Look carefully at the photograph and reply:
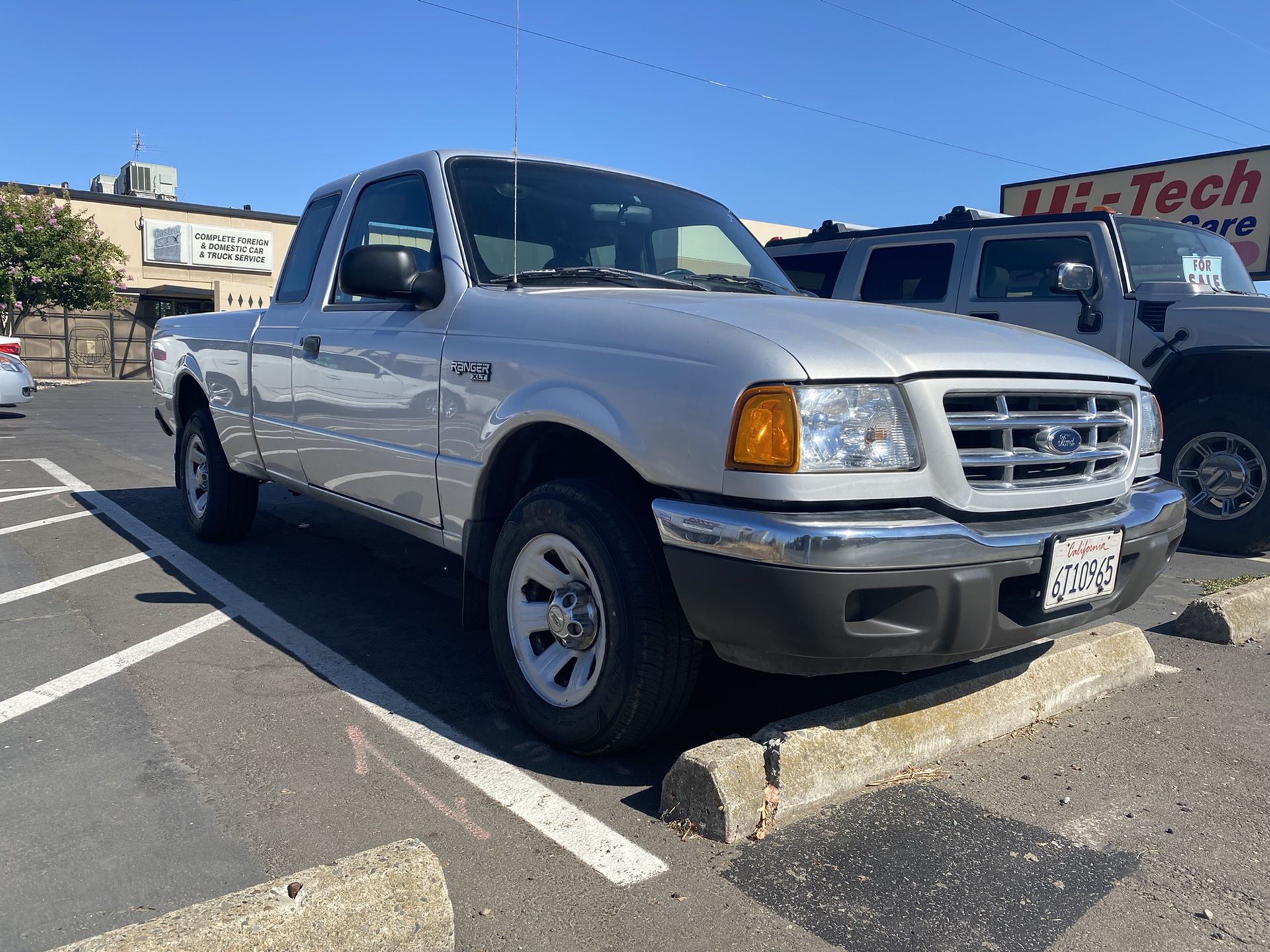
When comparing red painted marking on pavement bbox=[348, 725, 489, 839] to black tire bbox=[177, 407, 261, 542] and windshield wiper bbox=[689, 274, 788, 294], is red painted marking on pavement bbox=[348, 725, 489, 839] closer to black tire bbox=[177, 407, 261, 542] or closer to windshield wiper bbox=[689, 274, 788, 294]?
Answer: windshield wiper bbox=[689, 274, 788, 294]

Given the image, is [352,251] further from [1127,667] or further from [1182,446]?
[1182,446]

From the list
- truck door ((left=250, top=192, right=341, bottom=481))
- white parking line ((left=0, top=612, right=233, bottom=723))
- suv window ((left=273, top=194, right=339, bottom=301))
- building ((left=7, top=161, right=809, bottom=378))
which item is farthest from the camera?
building ((left=7, top=161, right=809, bottom=378))

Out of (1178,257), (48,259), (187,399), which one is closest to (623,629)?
(187,399)

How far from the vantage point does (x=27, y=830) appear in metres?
2.59

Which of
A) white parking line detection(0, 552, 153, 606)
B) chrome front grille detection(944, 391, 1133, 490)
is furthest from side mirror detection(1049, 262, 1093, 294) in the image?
white parking line detection(0, 552, 153, 606)

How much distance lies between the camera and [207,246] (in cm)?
3081

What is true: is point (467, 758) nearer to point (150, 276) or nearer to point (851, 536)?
point (851, 536)

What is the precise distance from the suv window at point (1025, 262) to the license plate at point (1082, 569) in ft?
14.8

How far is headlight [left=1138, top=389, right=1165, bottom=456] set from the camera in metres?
3.33

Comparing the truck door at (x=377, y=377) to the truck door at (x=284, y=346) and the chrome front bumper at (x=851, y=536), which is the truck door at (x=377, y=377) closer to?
the truck door at (x=284, y=346)

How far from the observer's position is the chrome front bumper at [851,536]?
240cm

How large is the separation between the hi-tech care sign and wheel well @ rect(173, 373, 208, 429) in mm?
10472

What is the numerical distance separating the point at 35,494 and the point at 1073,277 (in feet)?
25.2

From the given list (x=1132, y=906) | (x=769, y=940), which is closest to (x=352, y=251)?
(x=769, y=940)
